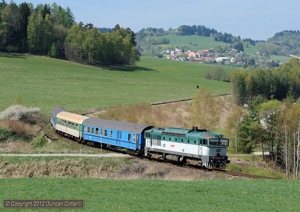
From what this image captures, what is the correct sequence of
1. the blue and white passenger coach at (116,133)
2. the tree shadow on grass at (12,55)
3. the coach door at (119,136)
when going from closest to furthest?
the blue and white passenger coach at (116,133) < the coach door at (119,136) < the tree shadow on grass at (12,55)

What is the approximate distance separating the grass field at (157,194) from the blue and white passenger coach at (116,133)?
51.8 feet

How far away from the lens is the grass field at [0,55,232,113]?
265 feet

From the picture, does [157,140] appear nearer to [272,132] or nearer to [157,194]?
[157,194]

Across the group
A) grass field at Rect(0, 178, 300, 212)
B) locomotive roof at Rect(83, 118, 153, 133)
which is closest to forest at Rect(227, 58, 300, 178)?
locomotive roof at Rect(83, 118, 153, 133)

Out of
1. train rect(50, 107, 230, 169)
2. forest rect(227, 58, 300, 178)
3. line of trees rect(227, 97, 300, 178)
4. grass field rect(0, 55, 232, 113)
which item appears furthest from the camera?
grass field rect(0, 55, 232, 113)

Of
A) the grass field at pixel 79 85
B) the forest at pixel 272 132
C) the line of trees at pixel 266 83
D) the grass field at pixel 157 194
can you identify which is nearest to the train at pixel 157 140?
the grass field at pixel 157 194

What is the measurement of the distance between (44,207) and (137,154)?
24517 millimetres

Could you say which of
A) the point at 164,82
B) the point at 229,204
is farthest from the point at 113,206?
the point at 164,82

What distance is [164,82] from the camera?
124438 mm

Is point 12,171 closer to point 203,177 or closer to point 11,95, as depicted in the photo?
point 203,177

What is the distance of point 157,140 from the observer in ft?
140

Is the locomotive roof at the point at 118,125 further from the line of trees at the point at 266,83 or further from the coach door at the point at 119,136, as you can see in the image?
the line of trees at the point at 266,83

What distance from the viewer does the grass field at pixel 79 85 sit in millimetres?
80688

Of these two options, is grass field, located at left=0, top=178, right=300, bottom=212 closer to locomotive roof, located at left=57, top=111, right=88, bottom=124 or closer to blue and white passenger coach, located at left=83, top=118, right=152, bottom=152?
blue and white passenger coach, located at left=83, top=118, right=152, bottom=152
